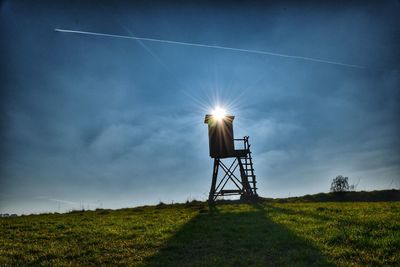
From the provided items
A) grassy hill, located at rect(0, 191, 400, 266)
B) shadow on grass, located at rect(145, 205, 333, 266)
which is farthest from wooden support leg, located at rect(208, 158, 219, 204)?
shadow on grass, located at rect(145, 205, 333, 266)

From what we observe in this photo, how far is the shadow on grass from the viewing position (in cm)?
664

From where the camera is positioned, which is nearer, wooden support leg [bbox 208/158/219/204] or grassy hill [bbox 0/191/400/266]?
grassy hill [bbox 0/191/400/266]

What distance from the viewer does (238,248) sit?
795cm

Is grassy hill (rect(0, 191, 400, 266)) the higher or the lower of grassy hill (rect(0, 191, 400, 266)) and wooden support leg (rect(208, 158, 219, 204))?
the lower

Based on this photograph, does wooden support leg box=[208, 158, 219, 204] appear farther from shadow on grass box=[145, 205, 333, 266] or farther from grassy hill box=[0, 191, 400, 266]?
shadow on grass box=[145, 205, 333, 266]

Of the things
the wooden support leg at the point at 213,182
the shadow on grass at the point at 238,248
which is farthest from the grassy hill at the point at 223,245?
the wooden support leg at the point at 213,182

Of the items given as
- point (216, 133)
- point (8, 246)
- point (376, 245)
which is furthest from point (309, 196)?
point (8, 246)

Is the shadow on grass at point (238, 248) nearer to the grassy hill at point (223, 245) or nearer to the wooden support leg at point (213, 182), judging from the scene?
the grassy hill at point (223, 245)

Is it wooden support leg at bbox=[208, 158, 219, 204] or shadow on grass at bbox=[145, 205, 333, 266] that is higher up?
wooden support leg at bbox=[208, 158, 219, 204]

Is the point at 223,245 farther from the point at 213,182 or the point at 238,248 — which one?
the point at 213,182

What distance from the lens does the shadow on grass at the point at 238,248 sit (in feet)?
21.8

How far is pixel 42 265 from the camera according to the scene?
6969mm

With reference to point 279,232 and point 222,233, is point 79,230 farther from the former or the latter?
point 279,232

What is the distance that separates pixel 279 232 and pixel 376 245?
2990mm
